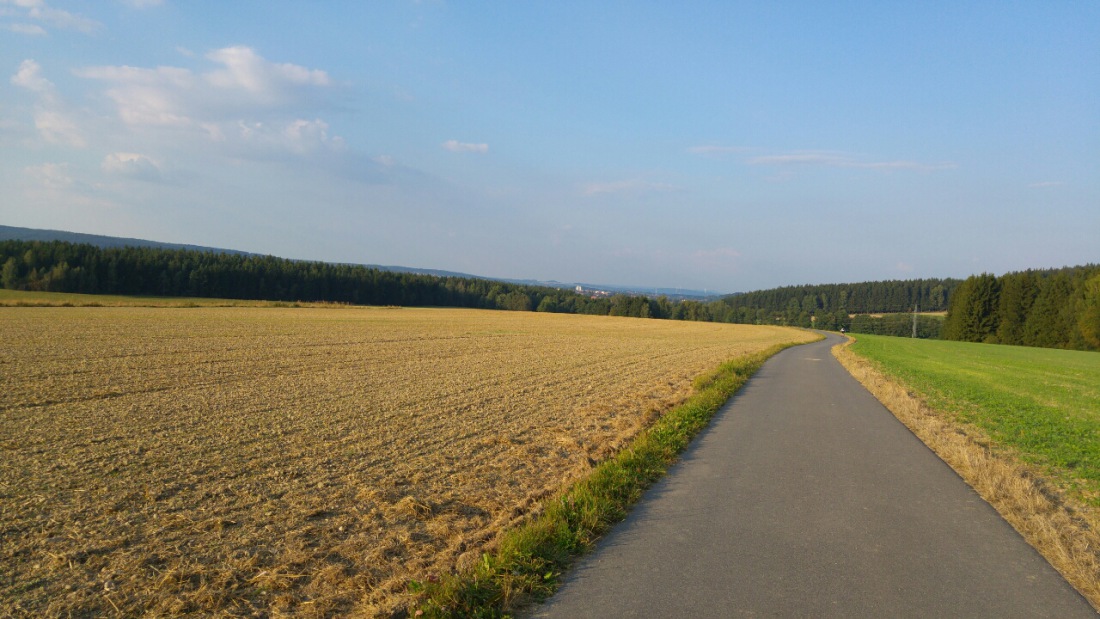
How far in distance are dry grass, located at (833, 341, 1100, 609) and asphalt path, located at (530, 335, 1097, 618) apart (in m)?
0.14

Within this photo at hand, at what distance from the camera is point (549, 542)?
5.09m

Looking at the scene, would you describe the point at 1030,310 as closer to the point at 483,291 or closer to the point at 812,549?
the point at 483,291

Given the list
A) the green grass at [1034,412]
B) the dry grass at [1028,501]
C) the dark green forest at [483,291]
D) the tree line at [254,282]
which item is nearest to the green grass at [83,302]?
the tree line at [254,282]

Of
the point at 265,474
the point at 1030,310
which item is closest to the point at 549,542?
the point at 265,474

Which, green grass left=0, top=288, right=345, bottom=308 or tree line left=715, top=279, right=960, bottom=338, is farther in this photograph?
tree line left=715, top=279, right=960, bottom=338

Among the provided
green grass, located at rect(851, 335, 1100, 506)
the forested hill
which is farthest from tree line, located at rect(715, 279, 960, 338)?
green grass, located at rect(851, 335, 1100, 506)

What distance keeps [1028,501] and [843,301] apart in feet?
507

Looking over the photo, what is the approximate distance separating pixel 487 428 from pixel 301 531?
4929 mm

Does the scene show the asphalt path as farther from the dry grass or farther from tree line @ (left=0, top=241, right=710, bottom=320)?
tree line @ (left=0, top=241, right=710, bottom=320)

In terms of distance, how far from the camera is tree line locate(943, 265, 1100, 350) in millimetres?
65356

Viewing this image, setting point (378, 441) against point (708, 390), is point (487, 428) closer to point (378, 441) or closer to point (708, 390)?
point (378, 441)

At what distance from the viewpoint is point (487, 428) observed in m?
10.0

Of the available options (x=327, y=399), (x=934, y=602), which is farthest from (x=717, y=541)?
(x=327, y=399)

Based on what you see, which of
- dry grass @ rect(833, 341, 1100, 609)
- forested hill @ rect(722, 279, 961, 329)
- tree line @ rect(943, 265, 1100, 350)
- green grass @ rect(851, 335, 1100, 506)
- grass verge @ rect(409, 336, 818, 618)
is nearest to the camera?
grass verge @ rect(409, 336, 818, 618)
